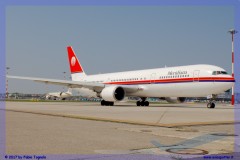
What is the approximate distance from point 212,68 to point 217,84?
177cm

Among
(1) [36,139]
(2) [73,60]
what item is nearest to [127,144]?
(1) [36,139]

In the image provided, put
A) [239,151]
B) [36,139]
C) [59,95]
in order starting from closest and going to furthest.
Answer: [239,151], [36,139], [59,95]

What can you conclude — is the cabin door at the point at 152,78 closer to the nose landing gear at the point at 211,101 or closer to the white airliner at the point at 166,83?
the white airliner at the point at 166,83

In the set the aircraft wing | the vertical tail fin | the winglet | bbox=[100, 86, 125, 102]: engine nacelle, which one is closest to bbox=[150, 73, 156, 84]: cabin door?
the aircraft wing

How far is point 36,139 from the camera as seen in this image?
7.62m

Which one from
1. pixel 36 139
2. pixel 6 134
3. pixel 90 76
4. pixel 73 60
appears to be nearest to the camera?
pixel 36 139

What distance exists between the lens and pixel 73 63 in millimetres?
45656

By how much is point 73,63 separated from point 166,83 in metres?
18.8

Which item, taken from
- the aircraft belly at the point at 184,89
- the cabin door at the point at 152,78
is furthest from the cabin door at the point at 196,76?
the cabin door at the point at 152,78

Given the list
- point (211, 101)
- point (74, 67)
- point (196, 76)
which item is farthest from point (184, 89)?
point (74, 67)

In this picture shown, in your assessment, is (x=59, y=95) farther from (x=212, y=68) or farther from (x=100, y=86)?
(x=212, y=68)

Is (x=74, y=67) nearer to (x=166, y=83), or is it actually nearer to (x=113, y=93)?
(x=113, y=93)

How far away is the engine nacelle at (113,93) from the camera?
31.6 meters

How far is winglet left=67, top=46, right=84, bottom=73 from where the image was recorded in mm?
44781
